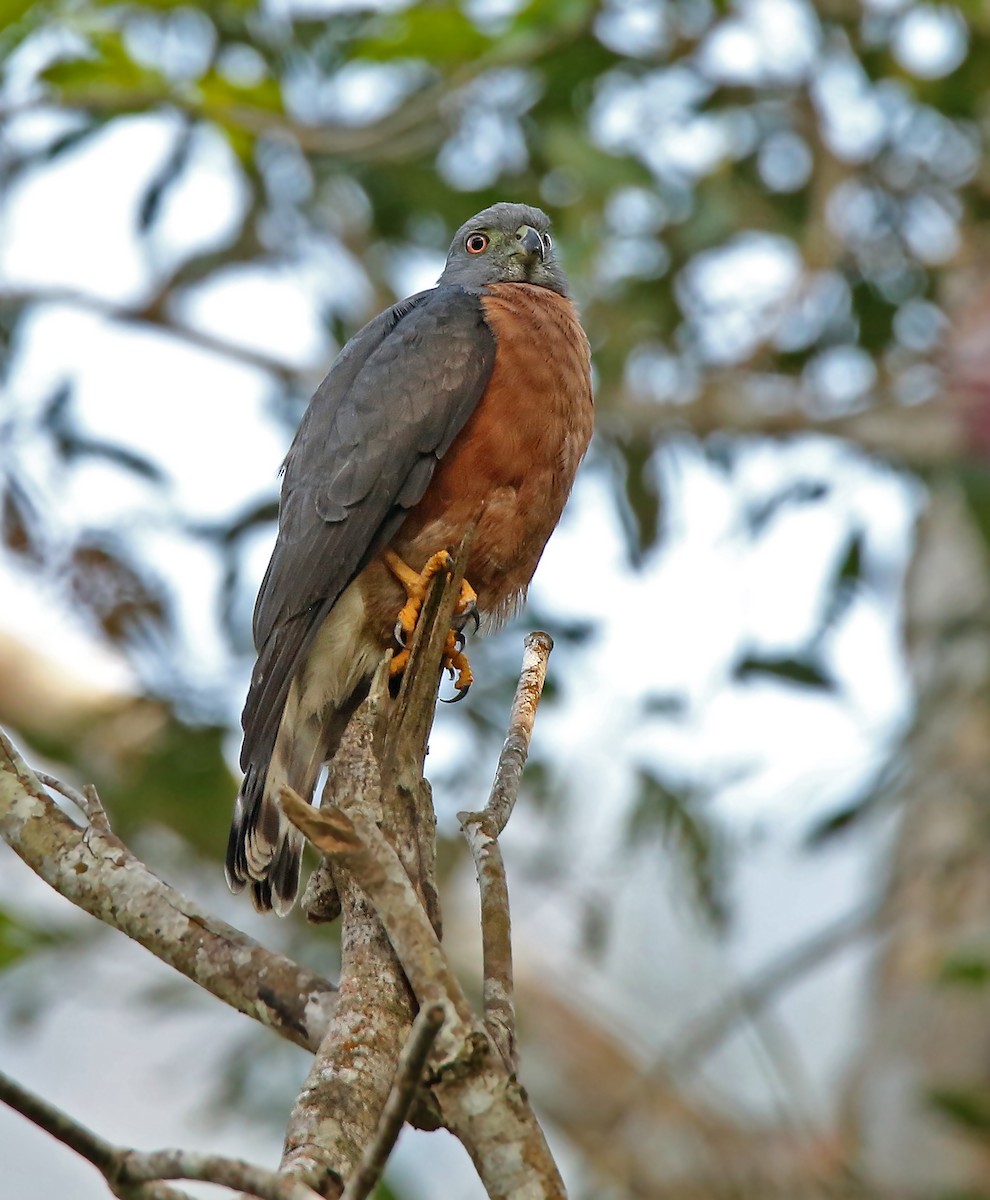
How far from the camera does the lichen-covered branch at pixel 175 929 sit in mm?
2555

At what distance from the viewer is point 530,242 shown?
4.75 metres

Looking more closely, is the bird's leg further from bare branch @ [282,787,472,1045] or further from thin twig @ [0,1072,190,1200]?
thin twig @ [0,1072,190,1200]

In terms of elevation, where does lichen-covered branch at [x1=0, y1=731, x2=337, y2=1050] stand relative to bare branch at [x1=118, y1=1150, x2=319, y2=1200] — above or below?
above

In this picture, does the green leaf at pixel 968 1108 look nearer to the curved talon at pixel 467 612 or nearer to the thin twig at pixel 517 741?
the curved talon at pixel 467 612

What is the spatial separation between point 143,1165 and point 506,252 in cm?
355

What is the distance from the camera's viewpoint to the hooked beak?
4.73 metres

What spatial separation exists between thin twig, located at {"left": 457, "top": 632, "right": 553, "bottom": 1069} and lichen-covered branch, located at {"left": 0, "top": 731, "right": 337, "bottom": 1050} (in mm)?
319

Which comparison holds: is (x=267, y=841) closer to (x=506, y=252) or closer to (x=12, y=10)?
(x=506, y=252)

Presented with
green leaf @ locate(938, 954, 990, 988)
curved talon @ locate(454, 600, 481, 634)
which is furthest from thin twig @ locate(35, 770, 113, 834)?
green leaf @ locate(938, 954, 990, 988)

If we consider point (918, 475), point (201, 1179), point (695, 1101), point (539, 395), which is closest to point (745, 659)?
point (918, 475)

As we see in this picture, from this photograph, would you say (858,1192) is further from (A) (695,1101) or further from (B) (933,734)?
(B) (933,734)

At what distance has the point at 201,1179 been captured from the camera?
5.73 ft

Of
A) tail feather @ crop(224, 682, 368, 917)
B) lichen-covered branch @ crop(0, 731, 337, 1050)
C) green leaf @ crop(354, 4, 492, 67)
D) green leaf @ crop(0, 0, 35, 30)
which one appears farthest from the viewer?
green leaf @ crop(354, 4, 492, 67)

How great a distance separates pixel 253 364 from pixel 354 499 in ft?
10.4
